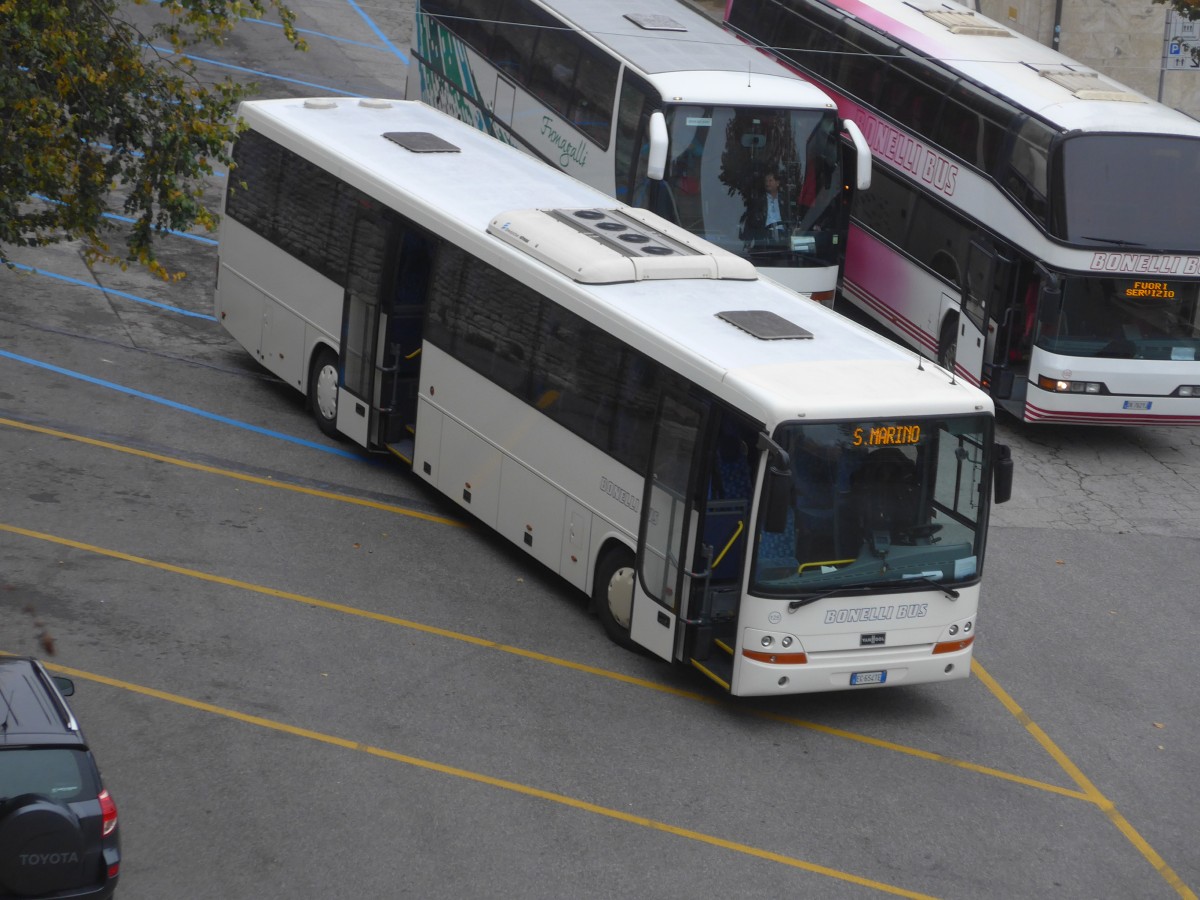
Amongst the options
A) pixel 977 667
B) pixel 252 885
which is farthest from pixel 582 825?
pixel 977 667

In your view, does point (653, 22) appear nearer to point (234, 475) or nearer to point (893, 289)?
point (893, 289)

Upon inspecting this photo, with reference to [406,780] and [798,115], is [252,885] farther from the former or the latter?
[798,115]

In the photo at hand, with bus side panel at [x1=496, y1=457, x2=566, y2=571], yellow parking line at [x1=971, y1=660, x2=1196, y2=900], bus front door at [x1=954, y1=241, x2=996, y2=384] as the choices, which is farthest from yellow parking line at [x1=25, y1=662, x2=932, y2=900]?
bus front door at [x1=954, y1=241, x2=996, y2=384]

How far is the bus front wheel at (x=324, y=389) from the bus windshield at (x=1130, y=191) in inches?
312

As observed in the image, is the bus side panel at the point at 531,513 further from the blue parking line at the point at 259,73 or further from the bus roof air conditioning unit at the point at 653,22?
the blue parking line at the point at 259,73

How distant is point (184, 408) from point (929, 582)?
8.60 meters

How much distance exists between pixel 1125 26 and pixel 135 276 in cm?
2157

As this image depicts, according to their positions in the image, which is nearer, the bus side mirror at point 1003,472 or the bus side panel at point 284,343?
the bus side mirror at point 1003,472

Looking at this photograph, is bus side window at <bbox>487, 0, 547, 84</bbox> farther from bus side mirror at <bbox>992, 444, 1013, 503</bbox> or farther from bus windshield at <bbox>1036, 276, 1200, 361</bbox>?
bus side mirror at <bbox>992, 444, 1013, 503</bbox>

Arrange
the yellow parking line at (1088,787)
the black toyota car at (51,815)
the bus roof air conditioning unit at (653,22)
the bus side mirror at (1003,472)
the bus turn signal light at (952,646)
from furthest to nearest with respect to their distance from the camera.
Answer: the bus roof air conditioning unit at (653,22), the bus turn signal light at (952,646), the bus side mirror at (1003,472), the yellow parking line at (1088,787), the black toyota car at (51,815)

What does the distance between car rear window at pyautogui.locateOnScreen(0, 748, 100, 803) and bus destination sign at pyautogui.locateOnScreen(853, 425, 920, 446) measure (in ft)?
17.8

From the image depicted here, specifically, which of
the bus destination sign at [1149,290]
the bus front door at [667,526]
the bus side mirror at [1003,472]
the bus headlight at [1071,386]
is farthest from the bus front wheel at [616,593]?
the bus destination sign at [1149,290]

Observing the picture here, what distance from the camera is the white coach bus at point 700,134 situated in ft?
60.3

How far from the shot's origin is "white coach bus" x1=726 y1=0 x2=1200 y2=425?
58.4 ft
